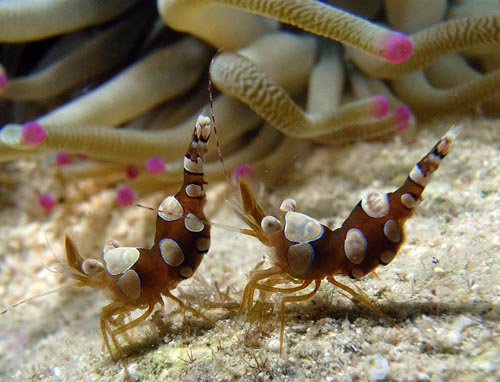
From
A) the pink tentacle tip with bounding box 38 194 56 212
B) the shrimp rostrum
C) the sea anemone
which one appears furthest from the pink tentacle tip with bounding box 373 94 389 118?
the pink tentacle tip with bounding box 38 194 56 212

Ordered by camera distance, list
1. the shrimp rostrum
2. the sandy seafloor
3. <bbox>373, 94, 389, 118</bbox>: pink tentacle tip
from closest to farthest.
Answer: the sandy seafloor < the shrimp rostrum < <bbox>373, 94, 389, 118</bbox>: pink tentacle tip

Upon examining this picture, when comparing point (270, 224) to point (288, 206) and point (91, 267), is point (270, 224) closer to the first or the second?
point (288, 206)

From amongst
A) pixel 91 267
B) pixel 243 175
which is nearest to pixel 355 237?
pixel 243 175

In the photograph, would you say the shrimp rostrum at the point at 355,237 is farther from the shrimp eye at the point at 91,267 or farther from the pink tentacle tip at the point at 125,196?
the pink tentacle tip at the point at 125,196

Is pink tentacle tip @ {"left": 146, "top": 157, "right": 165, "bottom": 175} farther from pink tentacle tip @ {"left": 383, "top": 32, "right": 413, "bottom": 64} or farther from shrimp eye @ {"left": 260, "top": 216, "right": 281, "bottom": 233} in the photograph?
pink tentacle tip @ {"left": 383, "top": 32, "right": 413, "bottom": 64}

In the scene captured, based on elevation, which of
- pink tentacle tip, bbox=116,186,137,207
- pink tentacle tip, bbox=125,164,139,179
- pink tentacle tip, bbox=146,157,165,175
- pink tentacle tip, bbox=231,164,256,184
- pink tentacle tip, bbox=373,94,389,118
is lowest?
pink tentacle tip, bbox=116,186,137,207

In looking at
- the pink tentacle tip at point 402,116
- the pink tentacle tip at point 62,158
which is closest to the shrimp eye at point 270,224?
the pink tentacle tip at point 402,116
